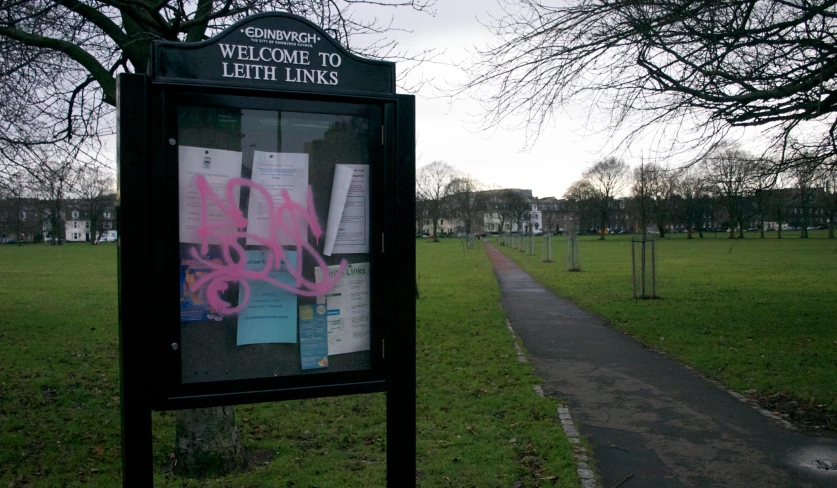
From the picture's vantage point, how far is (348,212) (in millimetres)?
3467

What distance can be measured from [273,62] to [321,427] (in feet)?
14.1

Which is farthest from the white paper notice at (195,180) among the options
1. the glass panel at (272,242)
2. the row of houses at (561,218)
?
the row of houses at (561,218)

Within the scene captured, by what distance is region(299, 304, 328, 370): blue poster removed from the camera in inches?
133

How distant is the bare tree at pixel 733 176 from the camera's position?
11523 millimetres

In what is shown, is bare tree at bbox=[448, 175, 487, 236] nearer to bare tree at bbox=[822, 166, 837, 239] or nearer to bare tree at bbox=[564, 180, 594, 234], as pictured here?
bare tree at bbox=[564, 180, 594, 234]

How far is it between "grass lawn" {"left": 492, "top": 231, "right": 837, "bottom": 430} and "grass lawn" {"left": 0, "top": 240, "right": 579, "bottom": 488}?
2510 millimetres

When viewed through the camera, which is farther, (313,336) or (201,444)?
(201,444)

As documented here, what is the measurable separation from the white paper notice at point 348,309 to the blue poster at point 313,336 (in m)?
0.03

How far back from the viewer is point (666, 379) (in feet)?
27.6

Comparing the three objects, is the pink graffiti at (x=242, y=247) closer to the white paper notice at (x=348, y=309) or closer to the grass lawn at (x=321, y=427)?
the white paper notice at (x=348, y=309)

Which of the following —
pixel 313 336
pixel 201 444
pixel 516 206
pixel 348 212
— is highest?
pixel 516 206

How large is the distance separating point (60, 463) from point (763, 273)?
2610cm

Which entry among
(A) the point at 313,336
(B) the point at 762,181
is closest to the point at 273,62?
(A) the point at 313,336

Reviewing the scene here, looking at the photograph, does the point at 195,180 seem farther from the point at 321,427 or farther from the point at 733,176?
the point at 733,176
